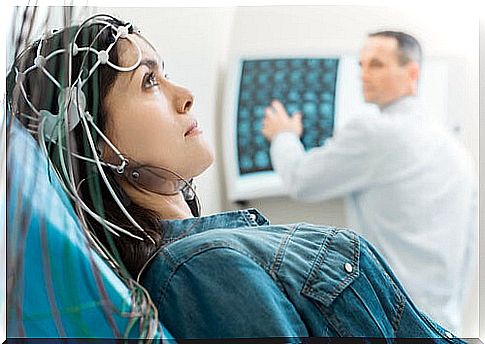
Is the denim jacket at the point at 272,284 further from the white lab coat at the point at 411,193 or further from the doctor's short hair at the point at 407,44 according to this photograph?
the doctor's short hair at the point at 407,44

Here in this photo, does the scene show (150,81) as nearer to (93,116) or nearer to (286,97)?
(93,116)

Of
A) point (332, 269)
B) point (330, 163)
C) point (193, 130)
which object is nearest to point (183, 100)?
point (193, 130)

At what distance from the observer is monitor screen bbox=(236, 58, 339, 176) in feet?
5.92

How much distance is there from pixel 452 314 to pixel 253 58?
68cm

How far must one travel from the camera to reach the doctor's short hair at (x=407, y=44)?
1.79 m

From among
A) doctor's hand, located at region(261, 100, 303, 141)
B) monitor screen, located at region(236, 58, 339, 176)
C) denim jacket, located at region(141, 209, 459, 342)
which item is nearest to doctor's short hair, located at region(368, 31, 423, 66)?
monitor screen, located at region(236, 58, 339, 176)

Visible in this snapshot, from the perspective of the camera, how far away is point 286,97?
5.92 ft

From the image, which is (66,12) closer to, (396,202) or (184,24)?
(184,24)

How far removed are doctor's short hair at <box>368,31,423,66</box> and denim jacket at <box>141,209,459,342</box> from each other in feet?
1.28

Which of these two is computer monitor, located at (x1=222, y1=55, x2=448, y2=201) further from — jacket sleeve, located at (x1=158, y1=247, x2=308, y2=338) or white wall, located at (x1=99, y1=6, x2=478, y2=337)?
jacket sleeve, located at (x1=158, y1=247, x2=308, y2=338)

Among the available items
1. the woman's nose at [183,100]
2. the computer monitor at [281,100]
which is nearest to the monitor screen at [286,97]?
the computer monitor at [281,100]

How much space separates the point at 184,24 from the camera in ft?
5.91

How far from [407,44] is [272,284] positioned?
1.89 ft

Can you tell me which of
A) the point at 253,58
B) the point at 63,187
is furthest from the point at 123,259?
the point at 253,58
